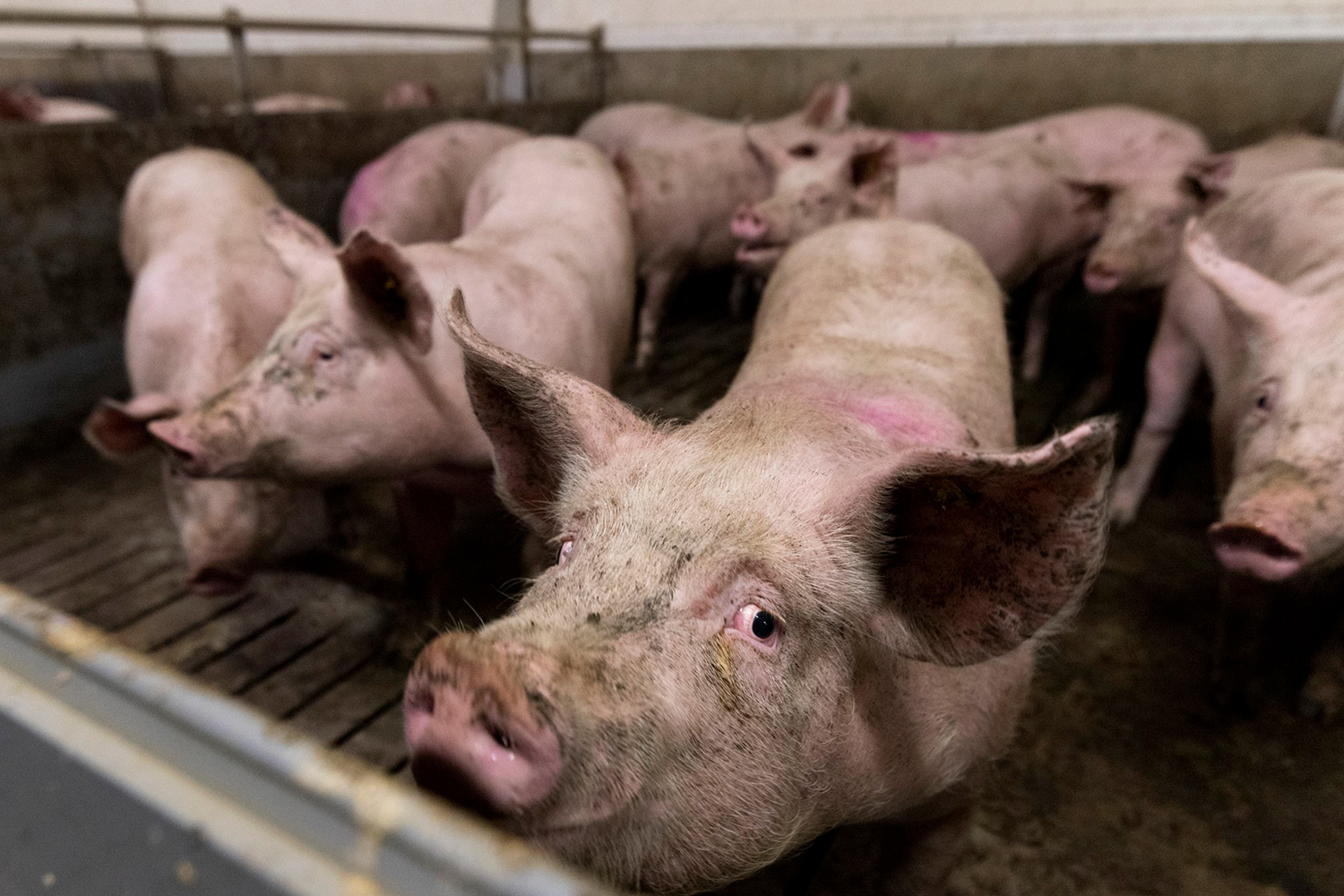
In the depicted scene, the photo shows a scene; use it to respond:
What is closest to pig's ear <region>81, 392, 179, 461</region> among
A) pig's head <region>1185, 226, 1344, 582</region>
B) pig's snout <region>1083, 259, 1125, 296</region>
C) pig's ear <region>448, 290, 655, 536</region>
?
pig's ear <region>448, 290, 655, 536</region>

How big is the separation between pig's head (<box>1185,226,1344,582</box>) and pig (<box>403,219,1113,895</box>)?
64cm

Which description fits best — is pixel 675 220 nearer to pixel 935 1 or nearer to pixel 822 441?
pixel 935 1

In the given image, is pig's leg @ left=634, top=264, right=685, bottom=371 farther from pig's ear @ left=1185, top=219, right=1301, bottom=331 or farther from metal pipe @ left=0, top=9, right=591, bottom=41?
pig's ear @ left=1185, top=219, right=1301, bottom=331

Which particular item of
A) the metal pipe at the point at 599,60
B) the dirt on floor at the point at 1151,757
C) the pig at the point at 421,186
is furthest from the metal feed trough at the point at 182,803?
the metal pipe at the point at 599,60

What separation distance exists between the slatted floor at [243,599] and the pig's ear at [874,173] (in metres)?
2.61

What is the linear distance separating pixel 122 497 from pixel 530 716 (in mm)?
3965

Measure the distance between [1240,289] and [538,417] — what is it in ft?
6.88

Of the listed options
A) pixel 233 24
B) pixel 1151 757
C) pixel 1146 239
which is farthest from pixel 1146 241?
pixel 233 24

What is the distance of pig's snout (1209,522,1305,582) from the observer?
181cm

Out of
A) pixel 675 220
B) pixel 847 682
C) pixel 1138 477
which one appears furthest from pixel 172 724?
pixel 675 220

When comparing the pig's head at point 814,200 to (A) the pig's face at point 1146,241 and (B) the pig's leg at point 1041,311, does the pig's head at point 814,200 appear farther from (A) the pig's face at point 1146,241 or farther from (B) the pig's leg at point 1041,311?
(B) the pig's leg at point 1041,311

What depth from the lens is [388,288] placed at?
2295 millimetres

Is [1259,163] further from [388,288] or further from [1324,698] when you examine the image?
[388,288]

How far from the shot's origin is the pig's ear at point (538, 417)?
135cm
